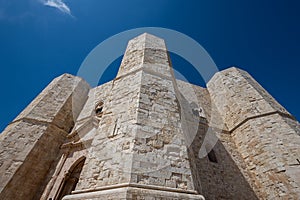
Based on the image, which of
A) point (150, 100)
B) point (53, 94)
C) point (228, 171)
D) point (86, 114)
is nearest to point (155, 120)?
point (150, 100)

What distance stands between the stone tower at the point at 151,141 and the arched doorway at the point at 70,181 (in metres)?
0.04

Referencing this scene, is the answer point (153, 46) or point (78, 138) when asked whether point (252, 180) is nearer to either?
point (153, 46)

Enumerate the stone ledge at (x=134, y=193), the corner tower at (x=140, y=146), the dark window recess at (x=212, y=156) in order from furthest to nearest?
1. the dark window recess at (x=212, y=156)
2. the corner tower at (x=140, y=146)
3. the stone ledge at (x=134, y=193)

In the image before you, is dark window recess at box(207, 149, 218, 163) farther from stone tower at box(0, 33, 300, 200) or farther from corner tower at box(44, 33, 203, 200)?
corner tower at box(44, 33, 203, 200)

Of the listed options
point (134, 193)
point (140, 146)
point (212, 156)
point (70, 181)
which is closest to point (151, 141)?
point (140, 146)

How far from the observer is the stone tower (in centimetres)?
317

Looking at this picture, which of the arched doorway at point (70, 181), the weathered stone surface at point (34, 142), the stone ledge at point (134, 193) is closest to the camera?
the stone ledge at point (134, 193)

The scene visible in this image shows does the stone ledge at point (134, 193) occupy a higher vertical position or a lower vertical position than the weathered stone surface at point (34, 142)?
lower

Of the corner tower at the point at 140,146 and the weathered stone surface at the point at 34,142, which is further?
the weathered stone surface at the point at 34,142

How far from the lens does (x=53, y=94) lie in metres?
9.28

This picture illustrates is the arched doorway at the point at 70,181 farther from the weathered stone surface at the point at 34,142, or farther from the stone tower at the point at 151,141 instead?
the weathered stone surface at the point at 34,142

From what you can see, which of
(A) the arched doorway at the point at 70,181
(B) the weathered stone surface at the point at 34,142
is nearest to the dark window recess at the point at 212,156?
(A) the arched doorway at the point at 70,181

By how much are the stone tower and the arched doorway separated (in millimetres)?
36

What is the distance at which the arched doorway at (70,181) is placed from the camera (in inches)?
242
